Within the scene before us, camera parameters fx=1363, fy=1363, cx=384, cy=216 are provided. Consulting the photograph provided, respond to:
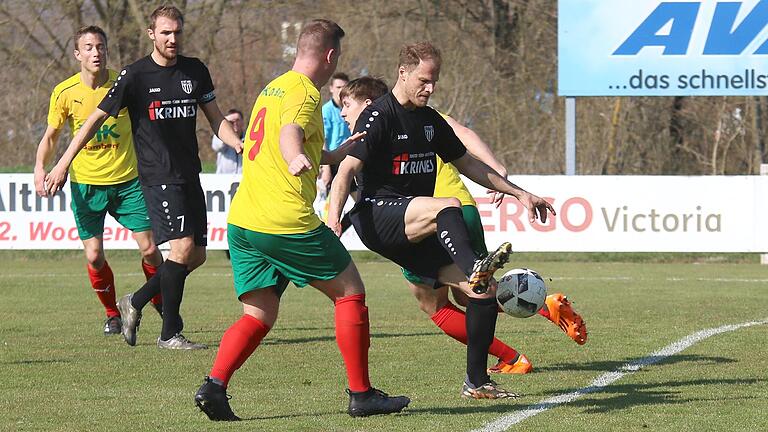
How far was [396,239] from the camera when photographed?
698cm

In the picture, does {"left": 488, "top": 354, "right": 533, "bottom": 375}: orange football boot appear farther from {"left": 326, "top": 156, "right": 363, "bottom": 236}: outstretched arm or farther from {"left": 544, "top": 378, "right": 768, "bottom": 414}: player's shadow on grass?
{"left": 326, "top": 156, "right": 363, "bottom": 236}: outstretched arm

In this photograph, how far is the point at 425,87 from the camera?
22.6 ft

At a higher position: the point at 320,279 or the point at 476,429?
the point at 320,279

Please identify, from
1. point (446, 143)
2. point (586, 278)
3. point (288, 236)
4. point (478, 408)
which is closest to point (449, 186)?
point (446, 143)

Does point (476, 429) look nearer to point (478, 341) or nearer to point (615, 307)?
point (478, 341)

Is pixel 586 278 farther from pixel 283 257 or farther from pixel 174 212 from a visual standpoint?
pixel 283 257

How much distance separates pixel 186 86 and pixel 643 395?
388 cm

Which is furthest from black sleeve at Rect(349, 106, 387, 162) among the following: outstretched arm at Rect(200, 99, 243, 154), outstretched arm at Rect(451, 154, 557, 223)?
outstretched arm at Rect(200, 99, 243, 154)

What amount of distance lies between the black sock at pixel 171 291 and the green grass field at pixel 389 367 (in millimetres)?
197

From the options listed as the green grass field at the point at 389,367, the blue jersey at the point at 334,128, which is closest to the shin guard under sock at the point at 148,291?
the green grass field at the point at 389,367

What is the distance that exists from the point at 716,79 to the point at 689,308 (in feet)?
30.8

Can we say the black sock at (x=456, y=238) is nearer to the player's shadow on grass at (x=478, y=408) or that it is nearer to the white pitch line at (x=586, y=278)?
the player's shadow on grass at (x=478, y=408)

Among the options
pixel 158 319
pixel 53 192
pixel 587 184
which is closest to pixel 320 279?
pixel 53 192

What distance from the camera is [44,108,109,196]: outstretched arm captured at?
8.45 meters
